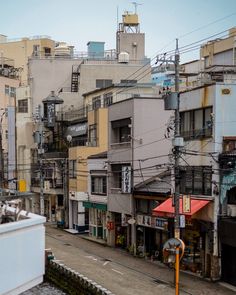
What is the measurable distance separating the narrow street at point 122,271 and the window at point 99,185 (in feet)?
16.0

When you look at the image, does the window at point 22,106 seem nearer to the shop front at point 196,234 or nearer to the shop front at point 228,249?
the shop front at point 196,234

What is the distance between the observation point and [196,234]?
101 feet

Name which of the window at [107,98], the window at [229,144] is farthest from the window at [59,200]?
the window at [229,144]

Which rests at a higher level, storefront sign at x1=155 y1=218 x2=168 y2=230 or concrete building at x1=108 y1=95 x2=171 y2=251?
concrete building at x1=108 y1=95 x2=171 y2=251

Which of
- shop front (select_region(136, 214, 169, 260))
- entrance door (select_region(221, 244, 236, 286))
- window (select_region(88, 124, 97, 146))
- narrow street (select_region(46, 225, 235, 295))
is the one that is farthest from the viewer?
window (select_region(88, 124, 97, 146))

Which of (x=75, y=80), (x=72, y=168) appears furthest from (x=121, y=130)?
(x=75, y=80)

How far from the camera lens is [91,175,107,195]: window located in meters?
44.7

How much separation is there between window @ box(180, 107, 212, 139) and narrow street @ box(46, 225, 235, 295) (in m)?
8.15

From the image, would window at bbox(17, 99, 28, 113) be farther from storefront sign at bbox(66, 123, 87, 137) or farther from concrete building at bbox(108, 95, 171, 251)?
concrete building at bbox(108, 95, 171, 251)

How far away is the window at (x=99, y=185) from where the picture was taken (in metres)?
44.7

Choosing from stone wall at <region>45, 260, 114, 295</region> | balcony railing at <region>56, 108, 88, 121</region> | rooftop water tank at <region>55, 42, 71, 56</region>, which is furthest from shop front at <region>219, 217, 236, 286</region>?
rooftop water tank at <region>55, 42, 71, 56</region>

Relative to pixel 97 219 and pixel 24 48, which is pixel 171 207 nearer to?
pixel 97 219

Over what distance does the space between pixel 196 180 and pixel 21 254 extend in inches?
973

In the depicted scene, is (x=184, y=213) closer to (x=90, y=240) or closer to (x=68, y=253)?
(x=68, y=253)
